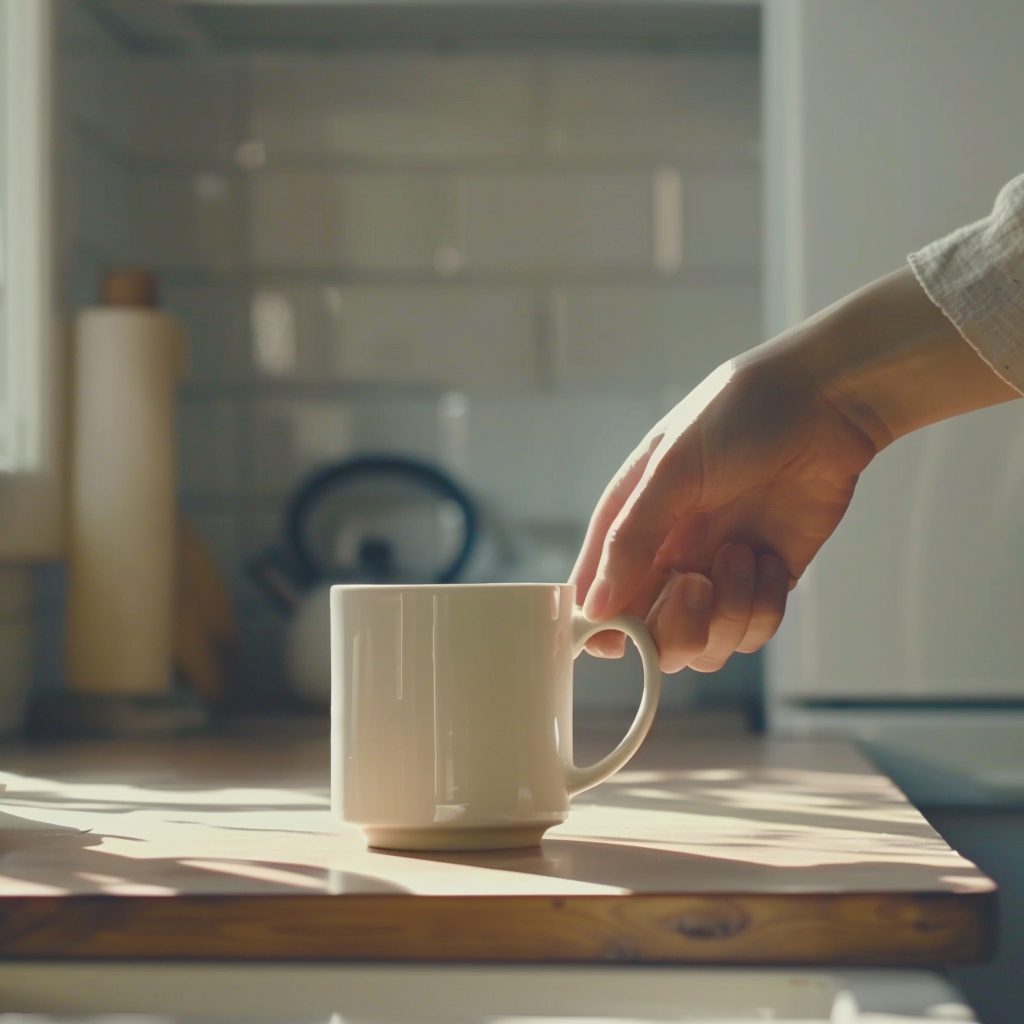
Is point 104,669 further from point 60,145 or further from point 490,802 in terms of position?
point 490,802

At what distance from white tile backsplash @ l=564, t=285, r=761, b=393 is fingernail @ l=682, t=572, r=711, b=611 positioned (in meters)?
0.68

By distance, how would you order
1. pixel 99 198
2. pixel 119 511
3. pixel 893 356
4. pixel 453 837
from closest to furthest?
pixel 453 837, pixel 893 356, pixel 119 511, pixel 99 198

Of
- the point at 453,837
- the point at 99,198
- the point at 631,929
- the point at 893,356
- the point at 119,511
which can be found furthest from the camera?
the point at 99,198

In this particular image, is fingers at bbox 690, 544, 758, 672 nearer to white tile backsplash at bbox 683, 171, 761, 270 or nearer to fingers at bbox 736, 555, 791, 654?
fingers at bbox 736, 555, 791, 654

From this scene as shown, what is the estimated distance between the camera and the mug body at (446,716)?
616mm

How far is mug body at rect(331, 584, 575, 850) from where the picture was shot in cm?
62

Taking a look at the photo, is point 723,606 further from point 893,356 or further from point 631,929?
point 631,929

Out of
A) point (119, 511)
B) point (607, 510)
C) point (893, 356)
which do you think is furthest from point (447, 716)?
point (119, 511)

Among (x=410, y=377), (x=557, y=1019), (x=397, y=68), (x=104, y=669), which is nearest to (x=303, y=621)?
(x=104, y=669)

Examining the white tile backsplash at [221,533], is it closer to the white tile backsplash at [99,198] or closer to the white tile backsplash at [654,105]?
the white tile backsplash at [99,198]

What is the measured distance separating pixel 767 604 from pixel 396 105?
32.1 inches

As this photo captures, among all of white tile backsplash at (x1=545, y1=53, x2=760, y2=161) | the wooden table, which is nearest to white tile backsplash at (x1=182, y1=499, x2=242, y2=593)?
white tile backsplash at (x1=545, y1=53, x2=760, y2=161)

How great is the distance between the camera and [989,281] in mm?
699

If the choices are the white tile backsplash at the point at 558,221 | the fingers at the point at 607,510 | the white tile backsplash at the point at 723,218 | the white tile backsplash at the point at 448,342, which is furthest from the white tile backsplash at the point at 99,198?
the fingers at the point at 607,510
